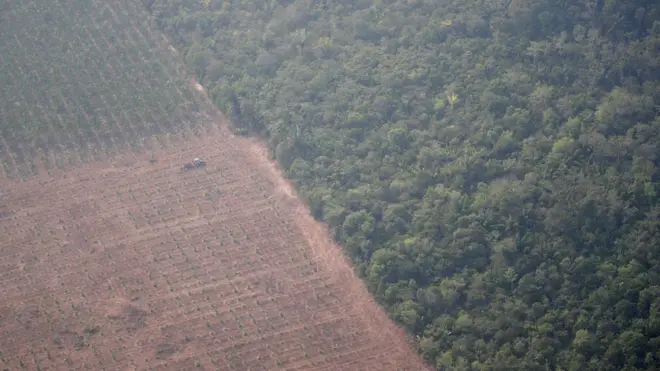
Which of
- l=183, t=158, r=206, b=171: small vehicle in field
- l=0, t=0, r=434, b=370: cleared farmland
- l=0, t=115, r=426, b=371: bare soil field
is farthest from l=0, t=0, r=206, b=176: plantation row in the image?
l=183, t=158, r=206, b=171: small vehicle in field

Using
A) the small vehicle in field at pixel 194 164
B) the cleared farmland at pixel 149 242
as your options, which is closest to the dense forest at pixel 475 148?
the cleared farmland at pixel 149 242

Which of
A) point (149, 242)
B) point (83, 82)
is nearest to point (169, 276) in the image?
point (149, 242)

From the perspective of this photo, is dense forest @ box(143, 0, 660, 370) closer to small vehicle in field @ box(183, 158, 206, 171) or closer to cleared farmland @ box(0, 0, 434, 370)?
cleared farmland @ box(0, 0, 434, 370)

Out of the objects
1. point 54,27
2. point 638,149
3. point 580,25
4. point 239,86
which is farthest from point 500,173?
point 54,27

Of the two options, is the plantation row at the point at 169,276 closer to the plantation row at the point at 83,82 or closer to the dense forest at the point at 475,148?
the dense forest at the point at 475,148

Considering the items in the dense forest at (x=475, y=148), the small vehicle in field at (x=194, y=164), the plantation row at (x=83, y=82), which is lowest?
the plantation row at (x=83, y=82)
